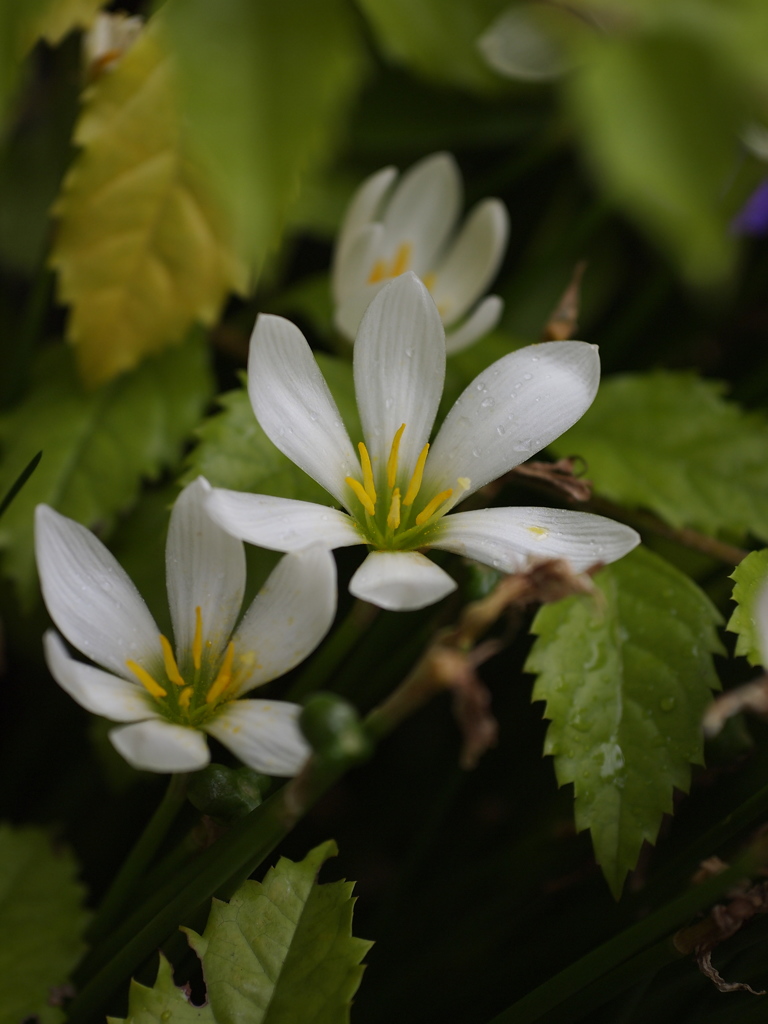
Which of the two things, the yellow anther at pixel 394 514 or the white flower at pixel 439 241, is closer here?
the yellow anther at pixel 394 514

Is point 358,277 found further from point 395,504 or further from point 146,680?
point 146,680

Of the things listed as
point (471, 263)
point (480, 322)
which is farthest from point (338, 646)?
point (471, 263)

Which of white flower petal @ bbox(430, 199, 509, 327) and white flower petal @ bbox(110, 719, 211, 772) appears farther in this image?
white flower petal @ bbox(430, 199, 509, 327)

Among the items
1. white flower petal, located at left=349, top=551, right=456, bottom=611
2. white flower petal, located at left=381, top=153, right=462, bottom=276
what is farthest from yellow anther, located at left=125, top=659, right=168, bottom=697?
white flower petal, located at left=381, top=153, right=462, bottom=276

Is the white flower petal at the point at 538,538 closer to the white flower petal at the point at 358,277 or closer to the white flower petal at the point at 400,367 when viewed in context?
the white flower petal at the point at 400,367

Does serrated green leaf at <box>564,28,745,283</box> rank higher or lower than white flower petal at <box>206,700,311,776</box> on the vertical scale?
higher

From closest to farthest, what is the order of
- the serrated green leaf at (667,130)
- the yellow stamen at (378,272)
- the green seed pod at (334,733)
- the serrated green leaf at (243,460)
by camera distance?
the green seed pod at (334,733)
the serrated green leaf at (667,130)
the serrated green leaf at (243,460)
the yellow stamen at (378,272)

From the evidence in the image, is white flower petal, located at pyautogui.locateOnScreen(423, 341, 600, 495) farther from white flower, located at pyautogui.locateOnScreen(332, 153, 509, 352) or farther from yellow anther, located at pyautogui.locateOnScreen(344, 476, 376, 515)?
white flower, located at pyautogui.locateOnScreen(332, 153, 509, 352)

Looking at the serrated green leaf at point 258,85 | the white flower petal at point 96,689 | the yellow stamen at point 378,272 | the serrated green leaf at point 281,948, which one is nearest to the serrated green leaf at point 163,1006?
the serrated green leaf at point 281,948
